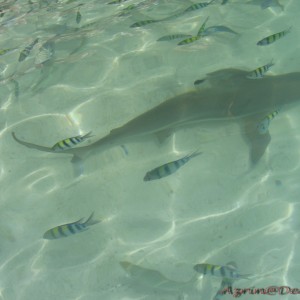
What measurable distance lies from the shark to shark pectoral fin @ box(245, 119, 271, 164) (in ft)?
0.04

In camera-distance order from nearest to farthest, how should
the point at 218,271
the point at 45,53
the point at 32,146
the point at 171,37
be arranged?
the point at 218,271
the point at 32,146
the point at 171,37
the point at 45,53

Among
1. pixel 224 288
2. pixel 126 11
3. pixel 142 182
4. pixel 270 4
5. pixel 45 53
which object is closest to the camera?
pixel 224 288

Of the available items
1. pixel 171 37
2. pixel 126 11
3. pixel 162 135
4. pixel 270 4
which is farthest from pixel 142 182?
pixel 126 11

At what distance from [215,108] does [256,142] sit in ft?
2.50

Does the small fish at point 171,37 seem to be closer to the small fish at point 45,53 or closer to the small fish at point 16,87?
the small fish at point 45,53

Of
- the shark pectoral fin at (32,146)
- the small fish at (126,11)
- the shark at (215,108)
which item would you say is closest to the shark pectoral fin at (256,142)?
the shark at (215,108)

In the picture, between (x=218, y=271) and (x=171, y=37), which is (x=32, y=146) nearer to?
(x=171, y=37)

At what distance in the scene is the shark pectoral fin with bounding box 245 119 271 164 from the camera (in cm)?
461

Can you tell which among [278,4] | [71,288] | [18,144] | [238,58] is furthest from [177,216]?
[278,4]

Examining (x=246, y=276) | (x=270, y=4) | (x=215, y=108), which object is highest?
(x=270, y=4)

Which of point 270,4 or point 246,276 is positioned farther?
point 270,4

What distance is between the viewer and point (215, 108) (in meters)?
5.17

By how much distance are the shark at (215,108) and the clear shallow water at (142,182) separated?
12 centimetres

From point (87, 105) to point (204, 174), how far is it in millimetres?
2025
